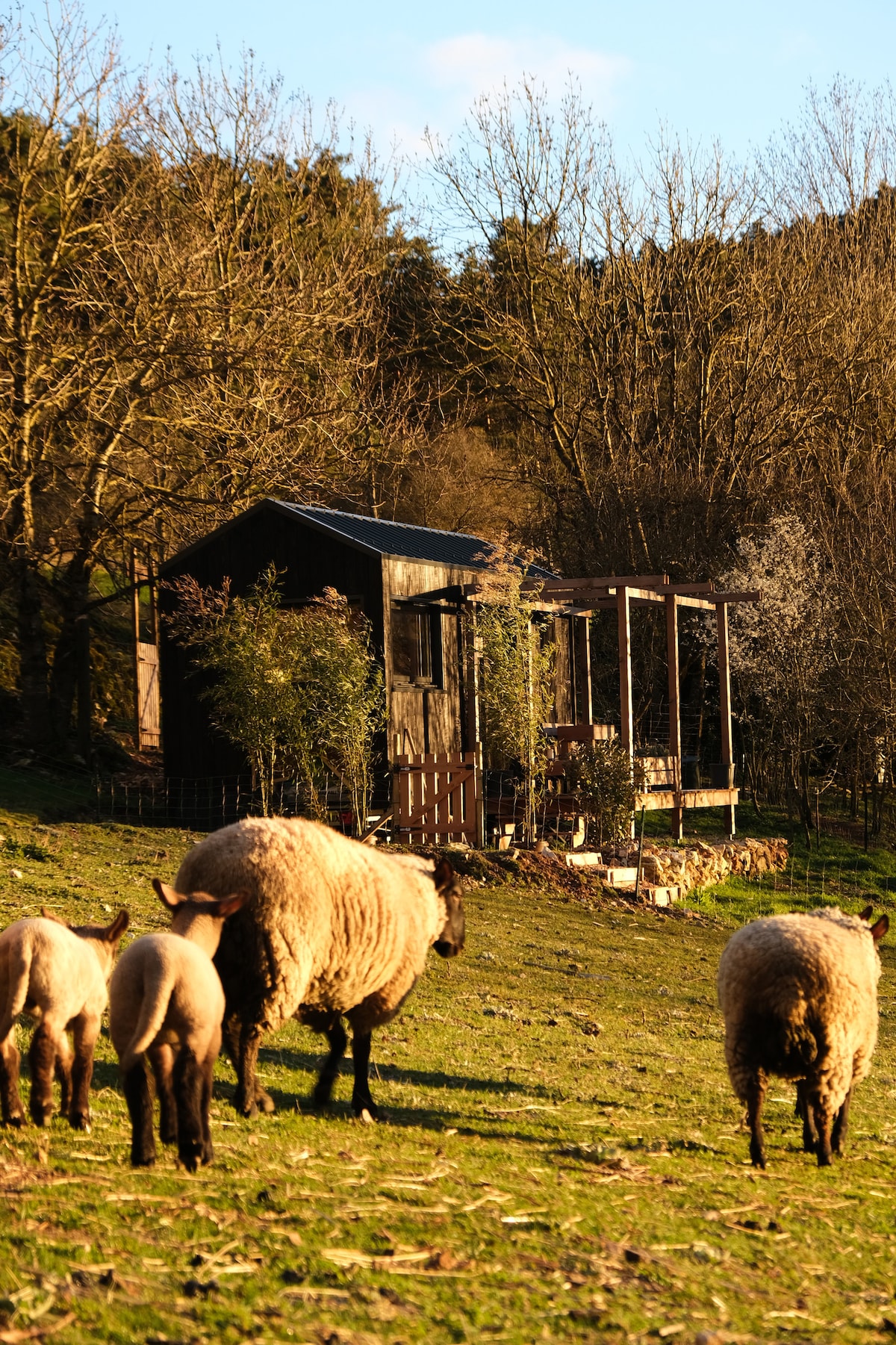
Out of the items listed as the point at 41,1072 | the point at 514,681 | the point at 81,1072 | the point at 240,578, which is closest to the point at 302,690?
the point at 514,681

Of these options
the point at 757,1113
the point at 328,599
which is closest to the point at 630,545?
the point at 328,599

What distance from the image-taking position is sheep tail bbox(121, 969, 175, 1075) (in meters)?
5.44

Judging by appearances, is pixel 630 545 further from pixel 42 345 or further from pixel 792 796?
pixel 42 345

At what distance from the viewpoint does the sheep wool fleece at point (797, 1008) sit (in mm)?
7359

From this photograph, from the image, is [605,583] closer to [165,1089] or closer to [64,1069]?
[64,1069]

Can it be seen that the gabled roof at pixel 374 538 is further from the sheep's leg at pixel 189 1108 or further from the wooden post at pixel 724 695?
the sheep's leg at pixel 189 1108

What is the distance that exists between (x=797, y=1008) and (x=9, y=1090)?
4067mm

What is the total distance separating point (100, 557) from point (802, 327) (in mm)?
19350

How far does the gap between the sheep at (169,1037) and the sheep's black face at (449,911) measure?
2784mm

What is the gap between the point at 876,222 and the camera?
37.9 meters

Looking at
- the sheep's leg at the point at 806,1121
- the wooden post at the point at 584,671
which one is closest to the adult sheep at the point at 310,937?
the sheep's leg at the point at 806,1121

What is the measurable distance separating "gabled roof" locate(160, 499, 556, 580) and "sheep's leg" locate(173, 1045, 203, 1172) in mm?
16495

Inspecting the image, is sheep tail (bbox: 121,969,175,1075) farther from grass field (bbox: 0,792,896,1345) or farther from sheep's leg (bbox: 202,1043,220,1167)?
grass field (bbox: 0,792,896,1345)

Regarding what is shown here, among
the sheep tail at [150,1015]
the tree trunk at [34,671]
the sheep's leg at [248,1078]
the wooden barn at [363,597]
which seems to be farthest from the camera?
Answer: the tree trunk at [34,671]
